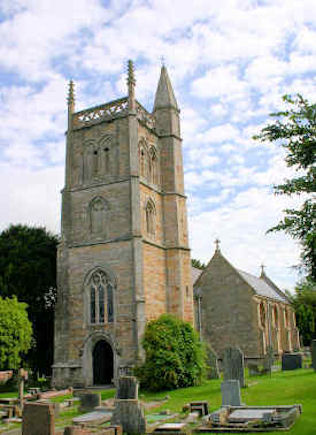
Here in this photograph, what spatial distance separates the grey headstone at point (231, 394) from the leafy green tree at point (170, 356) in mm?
8913

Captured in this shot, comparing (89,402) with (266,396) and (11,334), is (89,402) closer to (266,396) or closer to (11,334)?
(266,396)

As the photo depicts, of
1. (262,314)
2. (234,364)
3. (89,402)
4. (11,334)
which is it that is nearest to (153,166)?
(11,334)

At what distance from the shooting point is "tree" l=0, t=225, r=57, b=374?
32.4 meters

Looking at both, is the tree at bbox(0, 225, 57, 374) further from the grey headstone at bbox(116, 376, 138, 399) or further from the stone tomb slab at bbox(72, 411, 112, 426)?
the stone tomb slab at bbox(72, 411, 112, 426)

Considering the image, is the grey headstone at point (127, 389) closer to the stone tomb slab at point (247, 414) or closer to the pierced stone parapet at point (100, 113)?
the stone tomb slab at point (247, 414)

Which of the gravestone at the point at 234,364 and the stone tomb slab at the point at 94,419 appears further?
the gravestone at the point at 234,364

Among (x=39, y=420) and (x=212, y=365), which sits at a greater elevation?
(x=212, y=365)

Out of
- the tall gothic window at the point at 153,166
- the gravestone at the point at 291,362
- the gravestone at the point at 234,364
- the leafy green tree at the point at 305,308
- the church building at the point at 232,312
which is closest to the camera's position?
the gravestone at the point at 234,364

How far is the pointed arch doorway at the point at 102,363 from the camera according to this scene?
28.6m

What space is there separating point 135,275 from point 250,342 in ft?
43.1

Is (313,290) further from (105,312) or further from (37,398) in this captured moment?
(37,398)

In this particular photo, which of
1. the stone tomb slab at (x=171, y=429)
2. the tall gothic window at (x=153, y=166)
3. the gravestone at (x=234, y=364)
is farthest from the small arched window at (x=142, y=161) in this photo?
the stone tomb slab at (x=171, y=429)

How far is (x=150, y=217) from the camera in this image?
31469 millimetres

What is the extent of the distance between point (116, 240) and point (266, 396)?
46.1 ft
